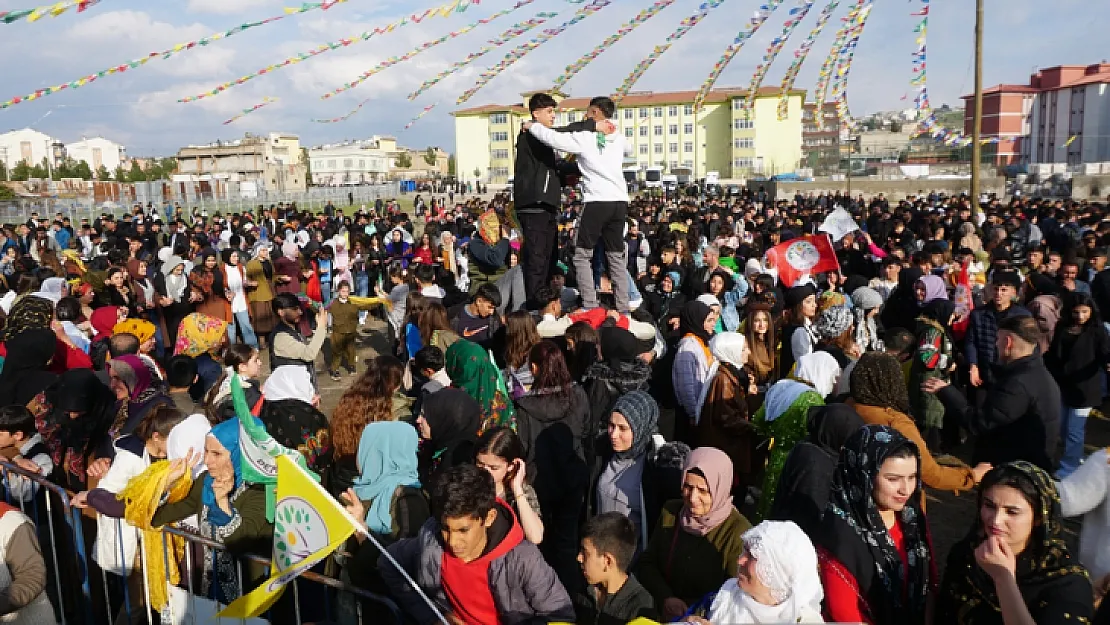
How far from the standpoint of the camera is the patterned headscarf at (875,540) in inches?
111

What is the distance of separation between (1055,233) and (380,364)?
521 inches

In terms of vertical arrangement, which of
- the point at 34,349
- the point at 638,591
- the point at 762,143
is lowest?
the point at 638,591

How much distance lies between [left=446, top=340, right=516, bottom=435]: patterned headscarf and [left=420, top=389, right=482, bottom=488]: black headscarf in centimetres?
31

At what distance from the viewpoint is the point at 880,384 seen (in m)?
3.91

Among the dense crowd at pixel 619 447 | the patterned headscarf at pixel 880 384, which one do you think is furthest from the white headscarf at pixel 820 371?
the patterned headscarf at pixel 880 384

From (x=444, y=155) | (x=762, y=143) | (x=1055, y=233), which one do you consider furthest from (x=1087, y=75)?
(x=444, y=155)

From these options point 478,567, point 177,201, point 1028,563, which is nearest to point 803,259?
point 1028,563

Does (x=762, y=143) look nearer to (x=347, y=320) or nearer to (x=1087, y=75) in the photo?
(x=1087, y=75)

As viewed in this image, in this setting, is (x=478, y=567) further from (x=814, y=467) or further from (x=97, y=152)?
(x=97, y=152)

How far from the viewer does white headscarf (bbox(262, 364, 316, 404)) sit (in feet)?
16.2

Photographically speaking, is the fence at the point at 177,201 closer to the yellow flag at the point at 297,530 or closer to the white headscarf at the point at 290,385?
the white headscarf at the point at 290,385

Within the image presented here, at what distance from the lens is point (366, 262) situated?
14312 mm

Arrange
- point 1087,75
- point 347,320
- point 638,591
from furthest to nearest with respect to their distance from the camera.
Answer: point 1087,75 < point 347,320 < point 638,591

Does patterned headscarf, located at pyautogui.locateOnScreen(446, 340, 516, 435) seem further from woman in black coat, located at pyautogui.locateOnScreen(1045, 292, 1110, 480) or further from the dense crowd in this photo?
woman in black coat, located at pyautogui.locateOnScreen(1045, 292, 1110, 480)
